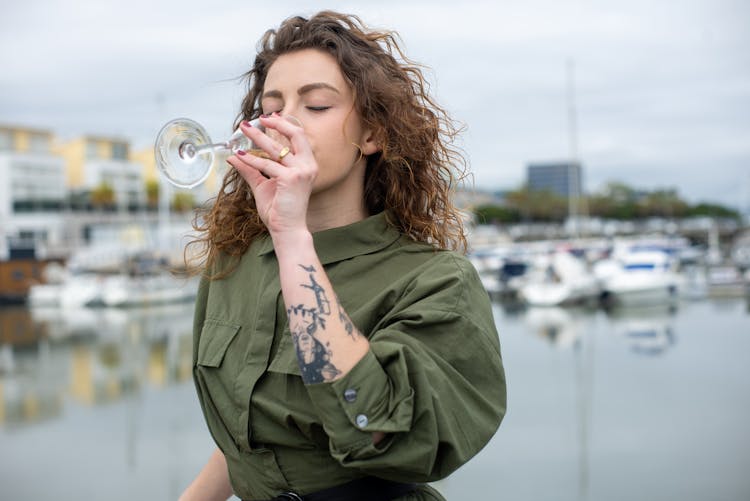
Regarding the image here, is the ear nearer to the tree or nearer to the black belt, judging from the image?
the black belt

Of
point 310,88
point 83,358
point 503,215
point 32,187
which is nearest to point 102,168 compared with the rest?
point 32,187

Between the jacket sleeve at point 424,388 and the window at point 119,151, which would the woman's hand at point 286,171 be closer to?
the jacket sleeve at point 424,388

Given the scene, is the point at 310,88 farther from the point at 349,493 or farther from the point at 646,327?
the point at 646,327

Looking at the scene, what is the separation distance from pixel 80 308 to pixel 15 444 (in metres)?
18.9

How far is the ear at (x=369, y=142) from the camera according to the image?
4.48 ft

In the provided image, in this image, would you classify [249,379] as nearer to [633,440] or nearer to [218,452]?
[218,452]

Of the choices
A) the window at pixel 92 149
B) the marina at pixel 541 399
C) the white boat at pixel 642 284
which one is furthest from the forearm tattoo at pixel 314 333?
the window at pixel 92 149

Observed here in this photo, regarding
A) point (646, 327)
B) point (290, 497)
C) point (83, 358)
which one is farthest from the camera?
point (646, 327)

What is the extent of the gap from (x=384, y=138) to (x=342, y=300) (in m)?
0.35

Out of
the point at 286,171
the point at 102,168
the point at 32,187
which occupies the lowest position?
the point at 286,171

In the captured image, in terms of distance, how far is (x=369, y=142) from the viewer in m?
1.37

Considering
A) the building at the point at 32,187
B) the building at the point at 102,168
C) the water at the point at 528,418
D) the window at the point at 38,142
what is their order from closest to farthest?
the water at the point at 528,418
the building at the point at 32,187
the window at the point at 38,142
the building at the point at 102,168

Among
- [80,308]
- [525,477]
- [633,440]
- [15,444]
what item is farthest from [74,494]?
[80,308]

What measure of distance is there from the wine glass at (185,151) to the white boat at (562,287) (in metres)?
23.4
